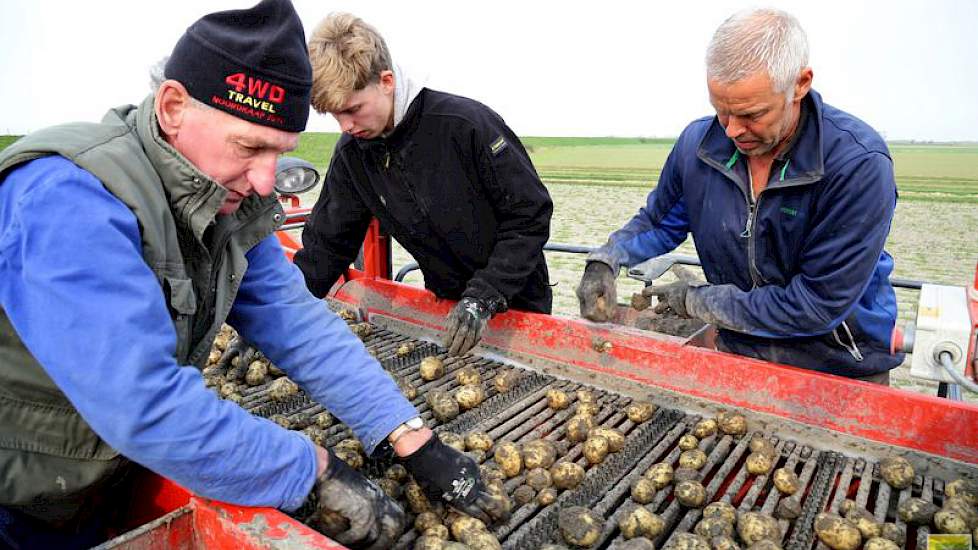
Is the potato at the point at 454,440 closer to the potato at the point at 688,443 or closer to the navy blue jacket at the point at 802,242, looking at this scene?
the potato at the point at 688,443

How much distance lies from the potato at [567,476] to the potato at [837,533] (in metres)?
0.67

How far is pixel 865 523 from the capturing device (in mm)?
1712

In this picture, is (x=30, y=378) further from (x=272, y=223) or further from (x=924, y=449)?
(x=924, y=449)

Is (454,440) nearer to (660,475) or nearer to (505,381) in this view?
(505,381)

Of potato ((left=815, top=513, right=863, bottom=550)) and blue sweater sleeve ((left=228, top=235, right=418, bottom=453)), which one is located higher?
blue sweater sleeve ((left=228, top=235, right=418, bottom=453))

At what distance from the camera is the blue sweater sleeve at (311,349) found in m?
1.89

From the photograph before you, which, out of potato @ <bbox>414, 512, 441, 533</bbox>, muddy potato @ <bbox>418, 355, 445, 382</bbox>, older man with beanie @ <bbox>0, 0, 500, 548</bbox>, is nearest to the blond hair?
older man with beanie @ <bbox>0, 0, 500, 548</bbox>

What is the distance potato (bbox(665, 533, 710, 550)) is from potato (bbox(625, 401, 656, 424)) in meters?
0.67

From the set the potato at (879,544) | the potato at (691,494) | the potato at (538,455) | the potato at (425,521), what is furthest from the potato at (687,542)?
the potato at (425,521)

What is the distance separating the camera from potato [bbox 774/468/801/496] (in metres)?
1.92

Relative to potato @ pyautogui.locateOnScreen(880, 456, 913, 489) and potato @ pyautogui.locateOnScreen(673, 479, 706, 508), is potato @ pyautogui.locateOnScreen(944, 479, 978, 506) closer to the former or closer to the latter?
potato @ pyautogui.locateOnScreen(880, 456, 913, 489)

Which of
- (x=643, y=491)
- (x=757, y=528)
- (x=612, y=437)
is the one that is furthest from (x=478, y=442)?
(x=757, y=528)

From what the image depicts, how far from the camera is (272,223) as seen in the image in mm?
1843

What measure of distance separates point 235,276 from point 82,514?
2.54ft
